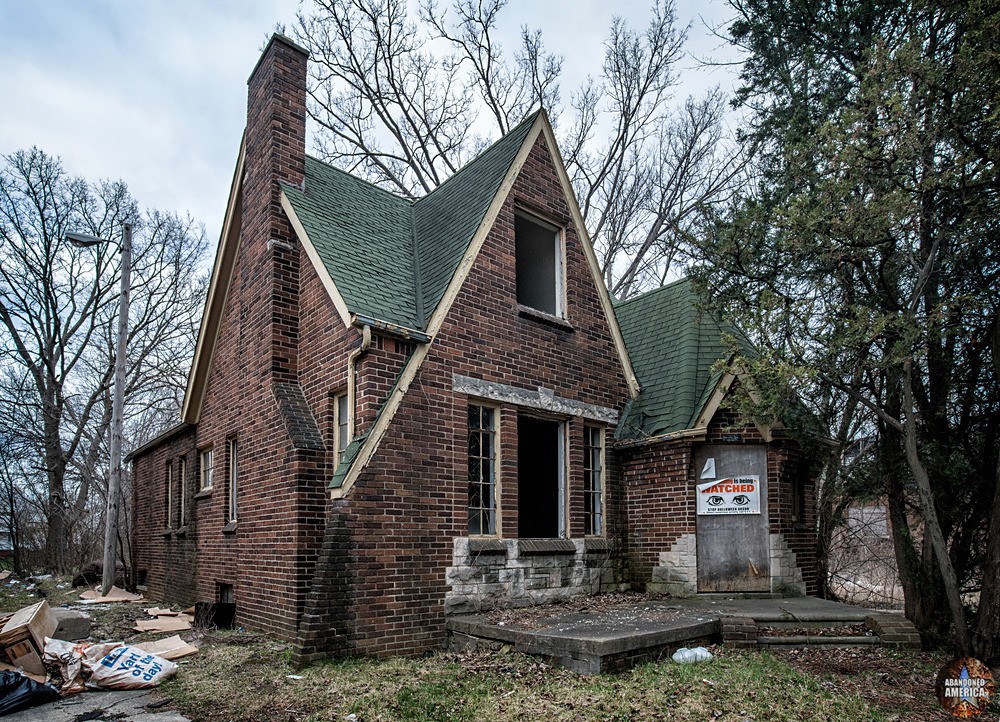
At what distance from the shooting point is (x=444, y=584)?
9.09m

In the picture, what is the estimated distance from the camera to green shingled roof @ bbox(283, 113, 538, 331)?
972cm

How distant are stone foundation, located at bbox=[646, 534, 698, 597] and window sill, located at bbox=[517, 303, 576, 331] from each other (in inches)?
144

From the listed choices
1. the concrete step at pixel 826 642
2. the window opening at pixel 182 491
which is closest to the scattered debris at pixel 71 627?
the window opening at pixel 182 491

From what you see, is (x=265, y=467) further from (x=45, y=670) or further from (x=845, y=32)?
(x=845, y=32)

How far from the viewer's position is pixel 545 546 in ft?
34.1

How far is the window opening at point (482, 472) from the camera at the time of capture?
9.91 metres

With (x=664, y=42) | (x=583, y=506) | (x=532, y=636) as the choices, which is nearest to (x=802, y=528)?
(x=583, y=506)

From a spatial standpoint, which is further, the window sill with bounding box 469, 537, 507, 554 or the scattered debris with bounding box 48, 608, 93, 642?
the window sill with bounding box 469, 537, 507, 554

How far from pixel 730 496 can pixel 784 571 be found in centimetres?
134

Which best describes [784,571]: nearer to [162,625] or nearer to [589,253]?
[589,253]

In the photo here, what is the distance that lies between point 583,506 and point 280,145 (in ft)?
23.4

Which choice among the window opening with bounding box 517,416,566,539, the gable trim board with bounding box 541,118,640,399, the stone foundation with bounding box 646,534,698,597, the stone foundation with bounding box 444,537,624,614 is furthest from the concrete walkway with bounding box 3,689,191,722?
the gable trim board with bounding box 541,118,640,399

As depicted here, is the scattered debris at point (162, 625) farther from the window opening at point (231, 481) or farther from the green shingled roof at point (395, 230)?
the green shingled roof at point (395, 230)

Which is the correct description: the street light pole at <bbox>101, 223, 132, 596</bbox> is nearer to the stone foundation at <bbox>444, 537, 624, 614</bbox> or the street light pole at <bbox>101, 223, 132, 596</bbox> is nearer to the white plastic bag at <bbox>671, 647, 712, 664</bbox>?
the stone foundation at <bbox>444, 537, 624, 614</bbox>
